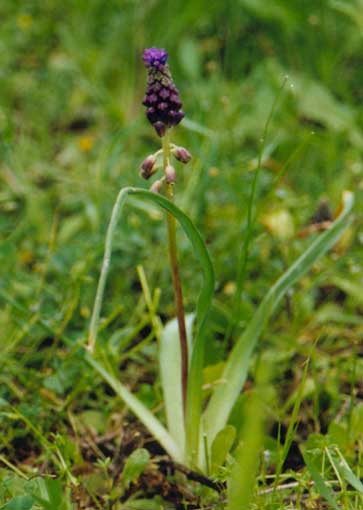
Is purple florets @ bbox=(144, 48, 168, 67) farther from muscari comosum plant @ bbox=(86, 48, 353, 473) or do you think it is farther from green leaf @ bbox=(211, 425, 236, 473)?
green leaf @ bbox=(211, 425, 236, 473)

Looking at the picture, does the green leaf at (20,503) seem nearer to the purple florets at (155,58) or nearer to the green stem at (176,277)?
the green stem at (176,277)

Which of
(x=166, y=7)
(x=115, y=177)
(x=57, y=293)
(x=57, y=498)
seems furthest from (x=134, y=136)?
(x=57, y=498)

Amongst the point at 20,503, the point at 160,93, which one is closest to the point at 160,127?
the point at 160,93

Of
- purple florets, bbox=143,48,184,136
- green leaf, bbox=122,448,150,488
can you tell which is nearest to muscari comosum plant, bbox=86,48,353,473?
purple florets, bbox=143,48,184,136

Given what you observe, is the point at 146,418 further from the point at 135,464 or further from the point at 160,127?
the point at 160,127

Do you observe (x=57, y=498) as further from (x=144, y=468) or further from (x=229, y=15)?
(x=229, y=15)

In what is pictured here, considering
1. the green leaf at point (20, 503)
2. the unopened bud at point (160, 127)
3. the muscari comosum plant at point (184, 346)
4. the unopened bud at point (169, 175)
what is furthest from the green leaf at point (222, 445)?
the unopened bud at point (160, 127)
